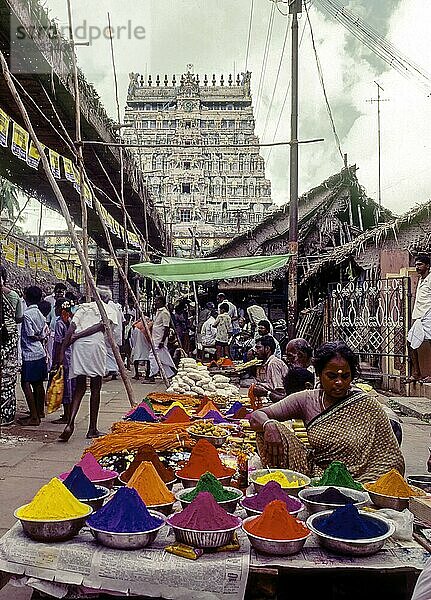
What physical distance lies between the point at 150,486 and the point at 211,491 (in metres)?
0.27

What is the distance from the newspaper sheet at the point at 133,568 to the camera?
2.20 m

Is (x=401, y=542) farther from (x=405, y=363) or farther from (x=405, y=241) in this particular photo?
(x=405, y=241)

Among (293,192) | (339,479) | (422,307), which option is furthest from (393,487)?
(293,192)

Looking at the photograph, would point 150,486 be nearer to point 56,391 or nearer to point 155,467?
point 155,467

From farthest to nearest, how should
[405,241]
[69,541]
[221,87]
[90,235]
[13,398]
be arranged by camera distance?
1. [221,87]
2. [90,235]
3. [405,241]
4. [13,398]
5. [69,541]

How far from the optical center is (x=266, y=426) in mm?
3414

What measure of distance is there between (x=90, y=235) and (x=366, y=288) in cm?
710

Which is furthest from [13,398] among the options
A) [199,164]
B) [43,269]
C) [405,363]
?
[199,164]

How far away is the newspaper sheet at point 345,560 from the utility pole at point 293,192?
825 centimetres

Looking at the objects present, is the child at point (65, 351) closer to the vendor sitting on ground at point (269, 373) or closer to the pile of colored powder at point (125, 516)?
the vendor sitting on ground at point (269, 373)

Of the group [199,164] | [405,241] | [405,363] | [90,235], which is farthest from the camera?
[199,164]

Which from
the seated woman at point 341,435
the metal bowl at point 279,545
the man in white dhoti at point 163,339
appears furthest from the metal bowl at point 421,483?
the man in white dhoti at point 163,339

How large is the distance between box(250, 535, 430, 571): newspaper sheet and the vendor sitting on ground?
2967 mm

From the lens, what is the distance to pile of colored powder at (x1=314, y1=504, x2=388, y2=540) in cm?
230
